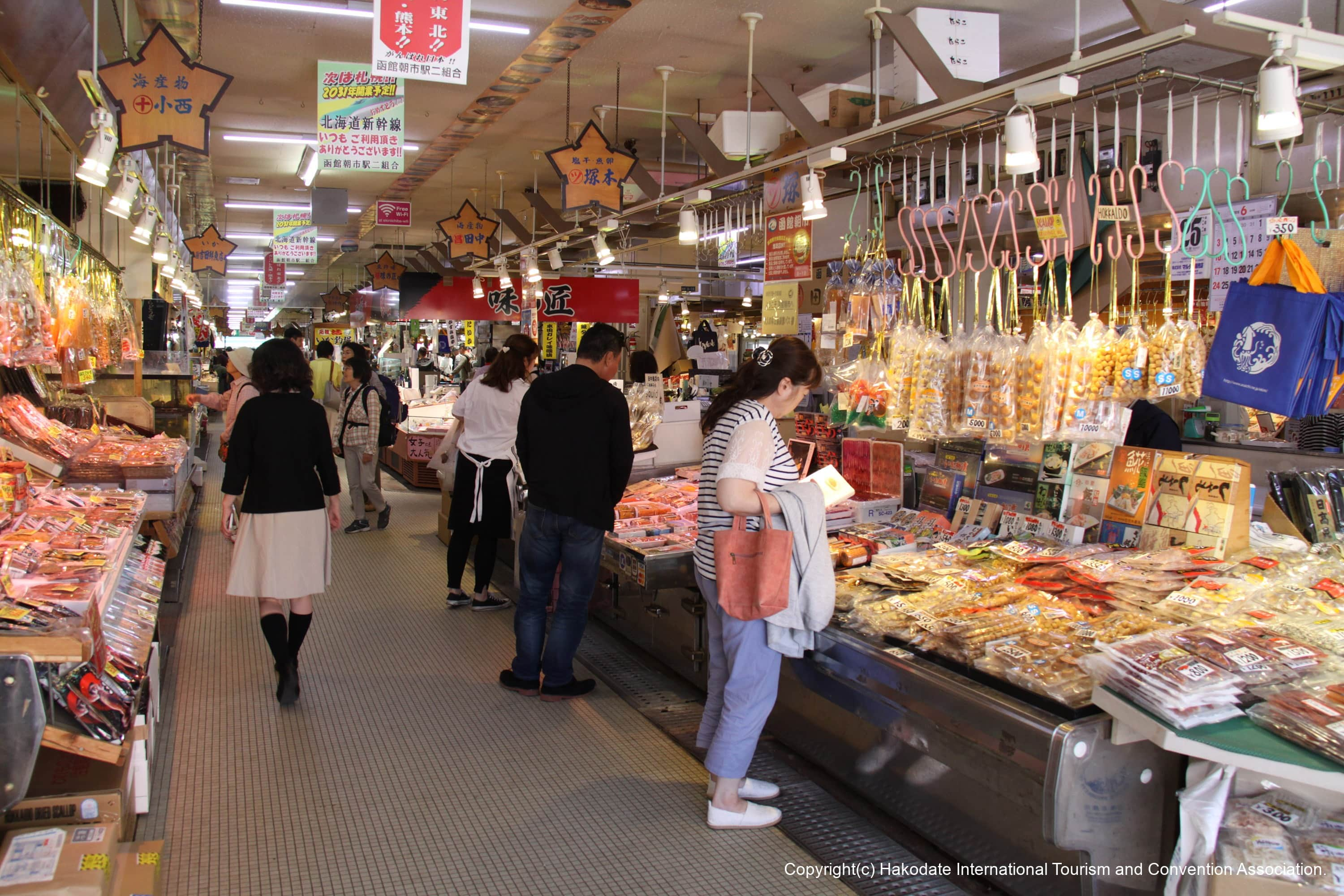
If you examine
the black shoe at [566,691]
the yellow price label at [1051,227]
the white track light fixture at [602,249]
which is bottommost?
the black shoe at [566,691]

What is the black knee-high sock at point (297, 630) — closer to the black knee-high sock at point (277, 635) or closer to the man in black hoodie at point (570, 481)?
the black knee-high sock at point (277, 635)

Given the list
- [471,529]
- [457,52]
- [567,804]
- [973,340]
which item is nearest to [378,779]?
[567,804]

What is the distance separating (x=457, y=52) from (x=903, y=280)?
2.84 meters

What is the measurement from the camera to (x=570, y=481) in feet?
14.9

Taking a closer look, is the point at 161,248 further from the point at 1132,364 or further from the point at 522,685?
the point at 1132,364

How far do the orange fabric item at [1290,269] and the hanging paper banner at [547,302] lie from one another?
523 inches

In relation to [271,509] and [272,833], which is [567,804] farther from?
[271,509]

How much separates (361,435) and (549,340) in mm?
9238

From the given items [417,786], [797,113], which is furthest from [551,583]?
[797,113]

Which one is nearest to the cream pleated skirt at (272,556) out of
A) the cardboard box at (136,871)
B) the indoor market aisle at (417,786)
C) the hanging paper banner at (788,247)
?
the indoor market aisle at (417,786)

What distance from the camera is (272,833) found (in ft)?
11.4

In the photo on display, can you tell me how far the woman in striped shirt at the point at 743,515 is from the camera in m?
3.32

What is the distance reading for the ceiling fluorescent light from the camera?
3467mm

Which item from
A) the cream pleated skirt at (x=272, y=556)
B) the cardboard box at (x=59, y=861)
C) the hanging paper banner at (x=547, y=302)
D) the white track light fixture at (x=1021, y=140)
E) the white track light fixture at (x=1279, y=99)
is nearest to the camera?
the cardboard box at (x=59, y=861)
